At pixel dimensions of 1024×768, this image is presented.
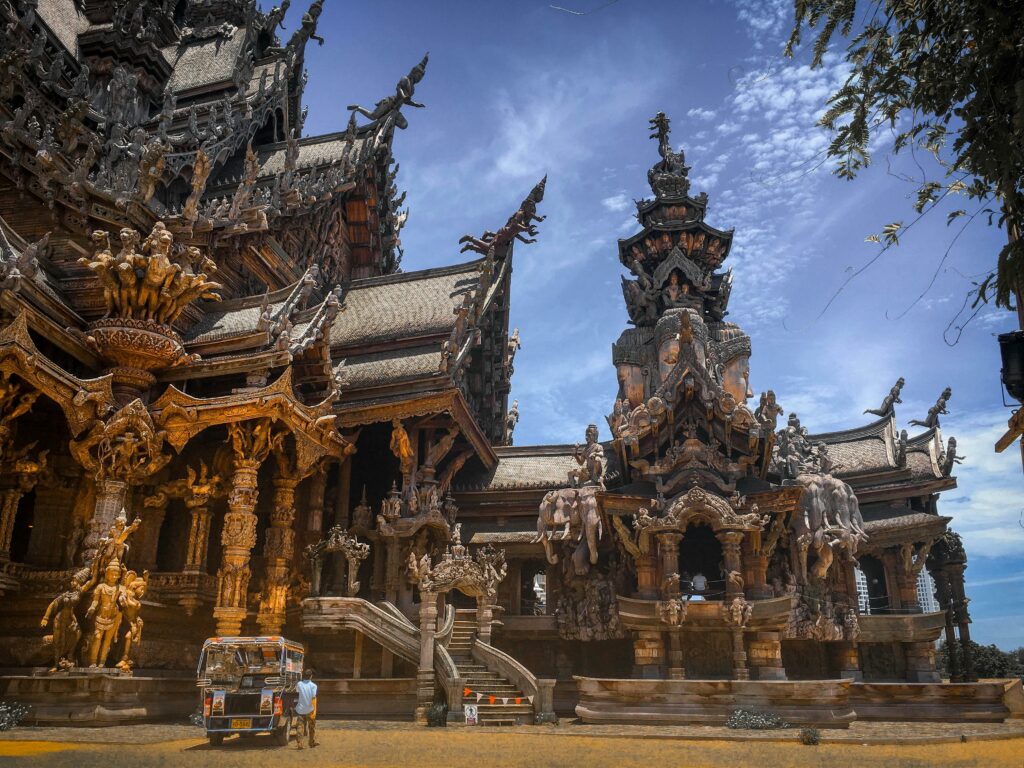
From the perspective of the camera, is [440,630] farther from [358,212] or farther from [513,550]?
[358,212]

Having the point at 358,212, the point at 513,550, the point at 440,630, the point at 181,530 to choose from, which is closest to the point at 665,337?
the point at 513,550

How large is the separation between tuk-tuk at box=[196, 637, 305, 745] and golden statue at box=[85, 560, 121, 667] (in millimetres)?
1741

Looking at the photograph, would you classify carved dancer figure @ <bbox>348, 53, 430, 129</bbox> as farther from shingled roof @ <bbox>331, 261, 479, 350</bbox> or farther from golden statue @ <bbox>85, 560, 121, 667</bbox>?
golden statue @ <bbox>85, 560, 121, 667</bbox>

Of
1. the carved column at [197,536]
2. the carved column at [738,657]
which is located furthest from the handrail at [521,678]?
the carved column at [197,536]

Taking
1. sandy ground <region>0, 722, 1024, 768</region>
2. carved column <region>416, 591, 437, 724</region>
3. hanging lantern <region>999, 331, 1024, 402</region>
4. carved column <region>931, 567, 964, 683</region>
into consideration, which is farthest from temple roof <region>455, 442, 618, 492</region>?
hanging lantern <region>999, 331, 1024, 402</region>

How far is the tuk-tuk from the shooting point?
9188 millimetres

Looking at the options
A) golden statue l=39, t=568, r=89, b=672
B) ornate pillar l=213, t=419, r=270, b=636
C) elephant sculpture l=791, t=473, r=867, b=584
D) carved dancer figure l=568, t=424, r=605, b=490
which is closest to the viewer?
golden statue l=39, t=568, r=89, b=672

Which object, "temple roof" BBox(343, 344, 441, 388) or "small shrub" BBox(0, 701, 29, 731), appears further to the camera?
"temple roof" BBox(343, 344, 441, 388)

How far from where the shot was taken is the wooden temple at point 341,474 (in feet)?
40.2

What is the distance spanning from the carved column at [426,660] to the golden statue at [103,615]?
4881 mm

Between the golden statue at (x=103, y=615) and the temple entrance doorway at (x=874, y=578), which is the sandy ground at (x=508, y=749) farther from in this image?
the temple entrance doorway at (x=874, y=578)

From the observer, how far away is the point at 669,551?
16234 millimetres

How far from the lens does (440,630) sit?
14.0m

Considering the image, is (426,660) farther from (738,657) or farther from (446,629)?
(738,657)
